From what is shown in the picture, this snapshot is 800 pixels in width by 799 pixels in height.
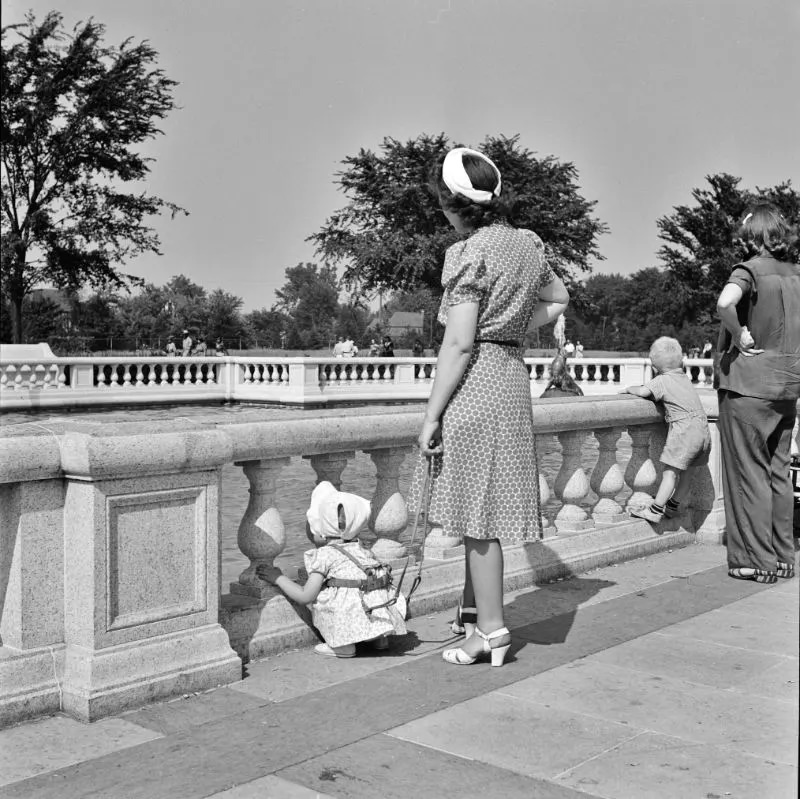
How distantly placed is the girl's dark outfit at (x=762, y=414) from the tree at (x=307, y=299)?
95.1m

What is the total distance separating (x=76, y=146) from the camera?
43.0m

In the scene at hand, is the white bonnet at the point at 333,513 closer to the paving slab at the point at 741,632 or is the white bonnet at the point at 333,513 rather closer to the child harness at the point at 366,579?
the child harness at the point at 366,579

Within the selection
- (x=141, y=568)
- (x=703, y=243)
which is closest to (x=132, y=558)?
(x=141, y=568)

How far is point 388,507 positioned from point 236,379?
87.4 ft

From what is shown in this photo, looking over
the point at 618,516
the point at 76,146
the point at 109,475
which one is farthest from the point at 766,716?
the point at 76,146

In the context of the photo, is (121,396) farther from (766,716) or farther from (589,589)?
(766,716)

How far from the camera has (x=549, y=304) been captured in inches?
183

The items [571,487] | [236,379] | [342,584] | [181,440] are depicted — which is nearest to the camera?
[181,440]

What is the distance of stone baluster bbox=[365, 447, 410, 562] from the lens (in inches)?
216

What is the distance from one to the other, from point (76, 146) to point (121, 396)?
1738 centimetres

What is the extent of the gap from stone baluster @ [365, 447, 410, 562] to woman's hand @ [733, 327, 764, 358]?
1775mm

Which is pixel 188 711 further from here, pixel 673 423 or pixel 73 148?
pixel 73 148

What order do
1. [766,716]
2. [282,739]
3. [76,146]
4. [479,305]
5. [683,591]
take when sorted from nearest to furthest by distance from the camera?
[282,739] → [766,716] → [479,305] → [683,591] → [76,146]

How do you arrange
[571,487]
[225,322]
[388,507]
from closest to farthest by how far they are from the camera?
→ [388,507], [571,487], [225,322]
